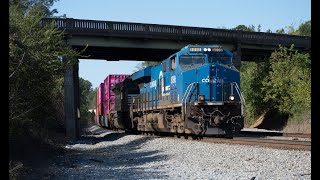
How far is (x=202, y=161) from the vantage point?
36.4 feet

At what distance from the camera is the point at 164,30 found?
98.1ft

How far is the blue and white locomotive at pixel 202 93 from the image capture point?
619 inches

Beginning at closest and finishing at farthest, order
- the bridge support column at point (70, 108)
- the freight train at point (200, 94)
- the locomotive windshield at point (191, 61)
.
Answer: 1. the freight train at point (200, 94)
2. the locomotive windshield at point (191, 61)
3. the bridge support column at point (70, 108)

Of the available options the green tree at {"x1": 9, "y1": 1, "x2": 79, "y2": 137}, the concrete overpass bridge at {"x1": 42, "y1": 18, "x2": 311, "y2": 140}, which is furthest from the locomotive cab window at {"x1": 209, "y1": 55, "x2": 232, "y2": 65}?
the concrete overpass bridge at {"x1": 42, "y1": 18, "x2": 311, "y2": 140}

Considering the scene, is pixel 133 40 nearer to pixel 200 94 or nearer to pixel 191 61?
pixel 191 61

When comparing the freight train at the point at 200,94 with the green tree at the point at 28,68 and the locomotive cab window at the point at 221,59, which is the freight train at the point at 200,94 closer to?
the locomotive cab window at the point at 221,59

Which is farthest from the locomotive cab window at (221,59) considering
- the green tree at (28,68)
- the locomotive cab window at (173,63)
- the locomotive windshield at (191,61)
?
the green tree at (28,68)

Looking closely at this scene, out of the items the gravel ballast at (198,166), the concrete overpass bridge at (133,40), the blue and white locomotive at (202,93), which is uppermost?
the concrete overpass bridge at (133,40)

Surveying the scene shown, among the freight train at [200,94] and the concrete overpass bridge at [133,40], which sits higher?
the concrete overpass bridge at [133,40]

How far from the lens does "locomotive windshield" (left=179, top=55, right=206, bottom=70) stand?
1677cm

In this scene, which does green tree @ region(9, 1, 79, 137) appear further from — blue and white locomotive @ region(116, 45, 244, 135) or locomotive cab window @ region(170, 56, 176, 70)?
locomotive cab window @ region(170, 56, 176, 70)

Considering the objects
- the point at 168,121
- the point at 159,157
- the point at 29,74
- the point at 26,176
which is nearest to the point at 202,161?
the point at 159,157

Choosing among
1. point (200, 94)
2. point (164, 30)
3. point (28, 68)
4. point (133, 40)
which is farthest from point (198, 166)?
point (164, 30)

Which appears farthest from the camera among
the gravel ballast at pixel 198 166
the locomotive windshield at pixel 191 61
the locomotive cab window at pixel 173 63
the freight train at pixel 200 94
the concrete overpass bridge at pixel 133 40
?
the concrete overpass bridge at pixel 133 40
